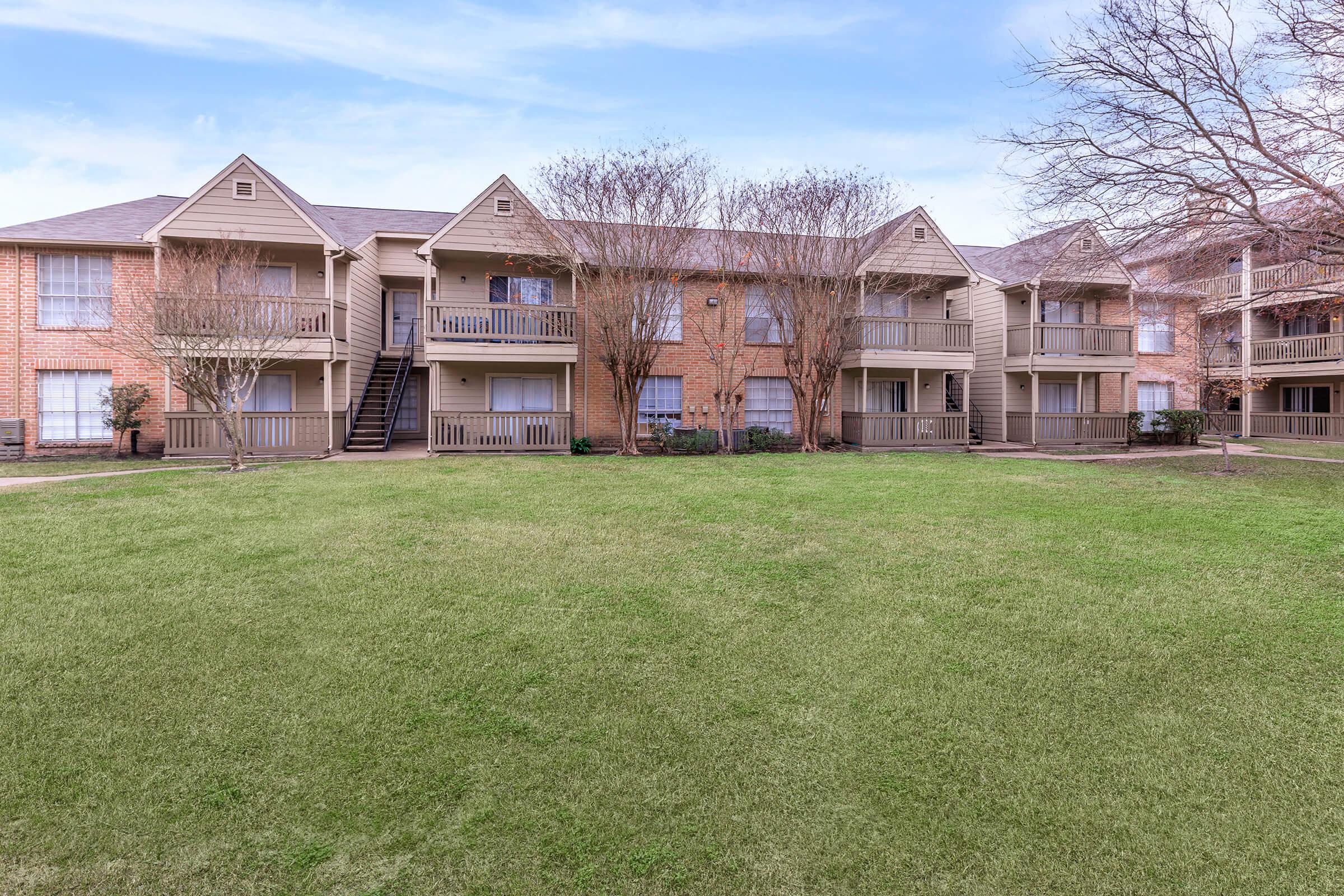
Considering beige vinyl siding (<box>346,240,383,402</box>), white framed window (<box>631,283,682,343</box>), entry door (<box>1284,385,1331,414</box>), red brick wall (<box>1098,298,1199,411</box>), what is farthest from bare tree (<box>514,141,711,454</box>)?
entry door (<box>1284,385,1331,414</box>)

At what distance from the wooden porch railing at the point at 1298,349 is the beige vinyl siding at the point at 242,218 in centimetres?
3181

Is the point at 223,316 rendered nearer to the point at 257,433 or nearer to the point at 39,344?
the point at 257,433

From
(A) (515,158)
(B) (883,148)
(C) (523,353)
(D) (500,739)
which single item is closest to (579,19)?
(A) (515,158)

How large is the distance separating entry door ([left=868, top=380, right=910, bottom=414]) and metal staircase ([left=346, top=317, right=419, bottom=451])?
14503mm

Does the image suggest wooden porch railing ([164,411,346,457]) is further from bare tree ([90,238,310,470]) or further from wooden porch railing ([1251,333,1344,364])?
wooden porch railing ([1251,333,1344,364])

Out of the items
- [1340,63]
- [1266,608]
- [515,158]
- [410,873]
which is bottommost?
[410,873]

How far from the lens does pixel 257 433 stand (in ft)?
53.7

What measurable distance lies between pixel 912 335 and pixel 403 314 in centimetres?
1606

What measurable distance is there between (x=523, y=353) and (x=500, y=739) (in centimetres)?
1458

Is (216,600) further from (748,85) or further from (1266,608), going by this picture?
(748,85)

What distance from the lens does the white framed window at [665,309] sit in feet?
55.8

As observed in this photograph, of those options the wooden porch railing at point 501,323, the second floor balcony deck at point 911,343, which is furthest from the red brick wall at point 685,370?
the second floor balcony deck at point 911,343

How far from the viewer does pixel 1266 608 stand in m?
5.18

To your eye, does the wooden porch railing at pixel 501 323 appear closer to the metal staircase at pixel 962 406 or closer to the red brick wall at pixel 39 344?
the red brick wall at pixel 39 344
